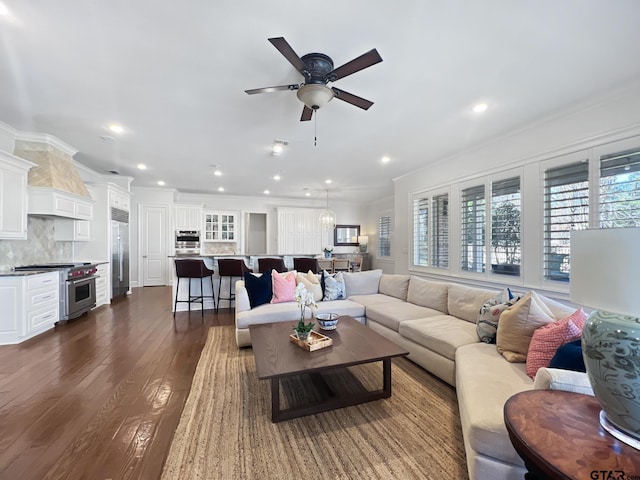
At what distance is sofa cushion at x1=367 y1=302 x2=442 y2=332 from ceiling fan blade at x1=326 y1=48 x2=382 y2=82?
2456 mm

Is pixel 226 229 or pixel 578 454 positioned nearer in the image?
pixel 578 454

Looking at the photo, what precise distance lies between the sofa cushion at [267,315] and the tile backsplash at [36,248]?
3.54 meters

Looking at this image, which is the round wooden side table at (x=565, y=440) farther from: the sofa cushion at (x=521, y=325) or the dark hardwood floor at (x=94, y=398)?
the dark hardwood floor at (x=94, y=398)

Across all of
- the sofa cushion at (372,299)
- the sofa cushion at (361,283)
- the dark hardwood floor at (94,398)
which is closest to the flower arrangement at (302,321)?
the dark hardwood floor at (94,398)

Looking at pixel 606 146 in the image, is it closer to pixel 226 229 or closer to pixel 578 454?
pixel 578 454

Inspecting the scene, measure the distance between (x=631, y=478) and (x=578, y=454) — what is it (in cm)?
11

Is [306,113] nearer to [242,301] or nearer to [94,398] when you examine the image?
[242,301]

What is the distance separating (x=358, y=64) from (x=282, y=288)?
107 inches

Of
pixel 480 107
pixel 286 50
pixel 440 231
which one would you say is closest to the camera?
pixel 286 50

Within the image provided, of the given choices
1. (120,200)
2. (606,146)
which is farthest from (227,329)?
(606,146)

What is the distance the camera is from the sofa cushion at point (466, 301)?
9.50 feet

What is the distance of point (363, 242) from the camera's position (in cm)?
1036

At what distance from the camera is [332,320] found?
275 cm

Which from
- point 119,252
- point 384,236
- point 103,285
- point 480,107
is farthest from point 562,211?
point 119,252
